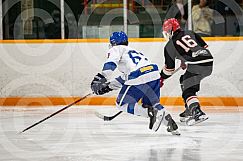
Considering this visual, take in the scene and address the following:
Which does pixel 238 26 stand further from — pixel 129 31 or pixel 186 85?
pixel 186 85

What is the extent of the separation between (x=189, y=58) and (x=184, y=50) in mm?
90

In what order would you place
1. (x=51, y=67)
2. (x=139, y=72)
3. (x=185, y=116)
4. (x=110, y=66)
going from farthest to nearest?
(x=51, y=67) < (x=185, y=116) < (x=139, y=72) < (x=110, y=66)

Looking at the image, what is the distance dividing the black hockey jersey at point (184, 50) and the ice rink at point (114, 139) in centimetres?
60

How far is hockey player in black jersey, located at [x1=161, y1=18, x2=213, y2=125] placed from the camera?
588 centimetres

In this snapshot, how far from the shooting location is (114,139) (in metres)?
5.14

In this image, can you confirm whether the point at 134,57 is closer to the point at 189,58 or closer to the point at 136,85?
the point at 136,85

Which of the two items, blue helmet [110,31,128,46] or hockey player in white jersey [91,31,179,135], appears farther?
blue helmet [110,31,128,46]

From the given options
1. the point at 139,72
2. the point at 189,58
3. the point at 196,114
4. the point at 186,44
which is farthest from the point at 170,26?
the point at 139,72

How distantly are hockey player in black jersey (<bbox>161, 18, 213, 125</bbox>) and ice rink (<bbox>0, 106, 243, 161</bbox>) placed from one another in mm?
171

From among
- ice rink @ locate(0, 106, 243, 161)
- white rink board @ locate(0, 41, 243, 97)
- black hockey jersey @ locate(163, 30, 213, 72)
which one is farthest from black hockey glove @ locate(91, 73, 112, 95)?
white rink board @ locate(0, 41, 243, 97)

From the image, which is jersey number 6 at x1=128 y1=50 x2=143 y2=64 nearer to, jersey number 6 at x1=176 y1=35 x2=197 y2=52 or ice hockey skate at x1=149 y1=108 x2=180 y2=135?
ice hockey skate at x1=149 y1=108 x2=180 y2=135

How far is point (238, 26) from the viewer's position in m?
7.73

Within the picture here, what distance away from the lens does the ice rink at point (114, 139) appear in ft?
14.3

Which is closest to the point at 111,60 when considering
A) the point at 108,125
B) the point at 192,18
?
the point at 108,125
